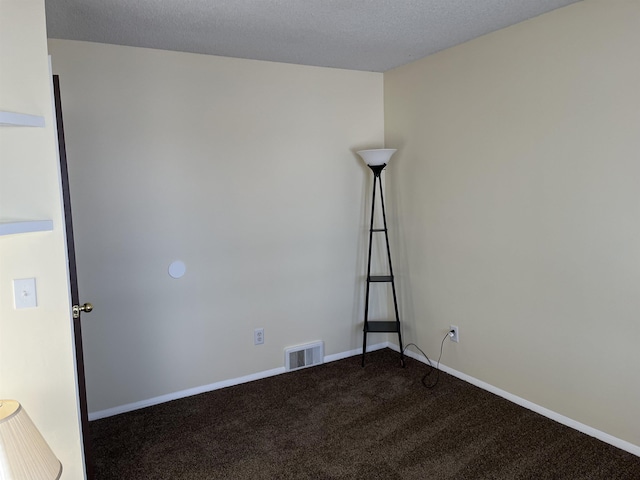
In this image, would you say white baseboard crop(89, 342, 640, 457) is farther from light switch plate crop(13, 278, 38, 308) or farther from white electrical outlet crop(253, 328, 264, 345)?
light switch plate crop(13, 278, 38, 308)

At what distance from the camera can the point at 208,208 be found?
312 centimetres

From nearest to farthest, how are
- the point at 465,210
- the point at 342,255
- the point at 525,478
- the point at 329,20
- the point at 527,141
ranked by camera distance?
the point at 525,478 < the point at 329,20 < the point at 527,141 < the point at 465,210 < the point at 342,255

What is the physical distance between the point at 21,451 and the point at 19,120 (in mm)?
1077

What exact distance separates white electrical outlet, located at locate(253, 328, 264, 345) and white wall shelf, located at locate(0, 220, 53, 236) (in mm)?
1849

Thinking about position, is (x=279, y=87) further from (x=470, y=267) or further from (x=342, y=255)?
(x=470, y=267)

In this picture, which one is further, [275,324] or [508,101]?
[275,324]

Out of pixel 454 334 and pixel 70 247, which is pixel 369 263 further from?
pixel 70 247

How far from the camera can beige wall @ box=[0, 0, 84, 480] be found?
1.68 m

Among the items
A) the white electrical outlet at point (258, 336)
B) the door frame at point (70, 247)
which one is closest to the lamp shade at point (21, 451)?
the door frame at point (70, 247)

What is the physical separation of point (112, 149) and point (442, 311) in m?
2.46

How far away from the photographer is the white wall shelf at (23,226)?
5.05ft

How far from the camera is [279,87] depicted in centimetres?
331

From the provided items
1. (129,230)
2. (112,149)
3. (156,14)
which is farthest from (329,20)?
(129,230)

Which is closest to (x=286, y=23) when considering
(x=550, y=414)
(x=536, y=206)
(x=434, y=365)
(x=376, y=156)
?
(x=376, y=156)
